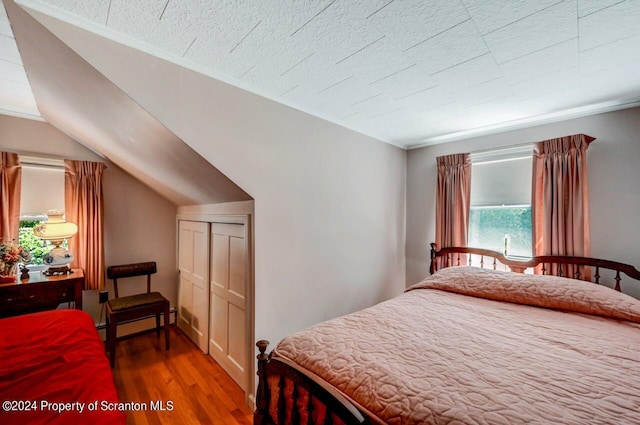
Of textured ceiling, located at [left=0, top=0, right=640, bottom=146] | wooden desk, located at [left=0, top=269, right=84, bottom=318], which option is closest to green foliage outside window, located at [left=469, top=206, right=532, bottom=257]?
textured ceiling, located at [left=0, top=0, right=640, bottom=146]

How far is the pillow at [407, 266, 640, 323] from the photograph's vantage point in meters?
1.83

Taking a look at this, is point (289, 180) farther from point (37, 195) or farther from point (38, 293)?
point (37, 195)

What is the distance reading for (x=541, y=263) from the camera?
2564 millimetres

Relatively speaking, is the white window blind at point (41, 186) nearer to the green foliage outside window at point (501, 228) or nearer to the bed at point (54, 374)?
the bed at point (54, 374)

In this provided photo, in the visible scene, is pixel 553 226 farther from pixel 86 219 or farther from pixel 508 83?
pixel 86 219

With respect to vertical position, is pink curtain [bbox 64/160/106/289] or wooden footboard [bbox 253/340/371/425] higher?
pink curtain [bbox 64/160/106/289]

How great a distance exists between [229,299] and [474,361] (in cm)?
196

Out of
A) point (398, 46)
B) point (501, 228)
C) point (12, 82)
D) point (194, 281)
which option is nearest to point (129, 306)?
point (194, 281)

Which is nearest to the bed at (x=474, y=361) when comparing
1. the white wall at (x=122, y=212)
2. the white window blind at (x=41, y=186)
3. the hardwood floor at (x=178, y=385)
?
the hardwood floor at (x=178, y=385)

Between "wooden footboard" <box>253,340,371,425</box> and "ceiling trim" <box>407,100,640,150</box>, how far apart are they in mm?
3026

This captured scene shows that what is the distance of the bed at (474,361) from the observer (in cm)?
99

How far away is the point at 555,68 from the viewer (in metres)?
1.77

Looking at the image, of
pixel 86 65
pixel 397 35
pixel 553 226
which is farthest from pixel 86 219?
pixel 553 226

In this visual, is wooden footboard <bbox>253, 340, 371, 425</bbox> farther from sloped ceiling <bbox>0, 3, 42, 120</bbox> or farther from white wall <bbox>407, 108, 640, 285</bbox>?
white wall <bbox>407, 108, 640, 285</bbox>
